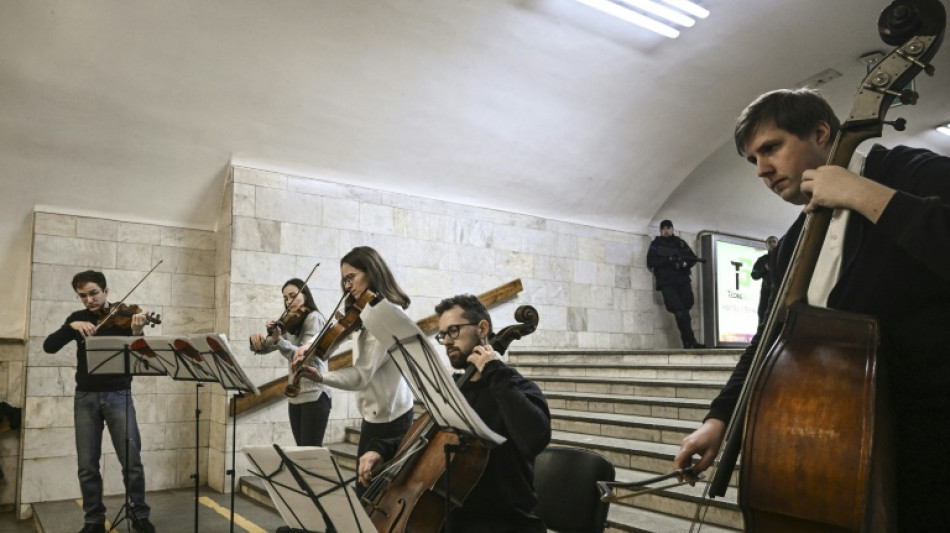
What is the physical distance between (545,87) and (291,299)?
12.0 ft

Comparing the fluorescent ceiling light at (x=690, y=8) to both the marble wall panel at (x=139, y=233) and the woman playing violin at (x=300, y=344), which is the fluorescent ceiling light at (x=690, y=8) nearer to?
the woman playing violin at (x=300, y=344)

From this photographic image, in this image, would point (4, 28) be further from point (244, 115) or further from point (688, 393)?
point (688, 393)

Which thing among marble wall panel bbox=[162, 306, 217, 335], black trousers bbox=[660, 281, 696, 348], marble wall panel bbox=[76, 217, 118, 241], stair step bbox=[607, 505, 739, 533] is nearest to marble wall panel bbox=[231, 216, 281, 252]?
marble wall panel bbox=[162, 306, 217, 335]

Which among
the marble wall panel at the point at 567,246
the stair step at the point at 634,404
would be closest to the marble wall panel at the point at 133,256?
the stair step at the point at 634,404

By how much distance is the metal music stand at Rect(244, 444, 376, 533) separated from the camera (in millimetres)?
2141

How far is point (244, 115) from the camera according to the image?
20.9ft

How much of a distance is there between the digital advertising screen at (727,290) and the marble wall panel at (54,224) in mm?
7956

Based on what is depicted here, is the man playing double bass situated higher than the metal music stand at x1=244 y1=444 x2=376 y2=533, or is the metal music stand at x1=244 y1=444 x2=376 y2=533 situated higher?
the man playing double bass

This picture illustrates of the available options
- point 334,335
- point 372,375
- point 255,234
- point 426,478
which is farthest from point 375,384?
point 255,234

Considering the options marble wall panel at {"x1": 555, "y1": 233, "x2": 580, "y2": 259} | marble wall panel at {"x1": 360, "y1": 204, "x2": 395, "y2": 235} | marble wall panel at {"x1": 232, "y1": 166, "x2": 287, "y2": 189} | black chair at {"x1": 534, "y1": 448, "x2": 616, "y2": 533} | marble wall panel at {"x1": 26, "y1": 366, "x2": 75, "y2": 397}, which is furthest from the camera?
marble wall panel at {"x1": 555, "y1": 233, "x2": 580, "y2": 259}

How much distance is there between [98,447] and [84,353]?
643 millimetres

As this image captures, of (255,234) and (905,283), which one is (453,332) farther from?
(255,234)

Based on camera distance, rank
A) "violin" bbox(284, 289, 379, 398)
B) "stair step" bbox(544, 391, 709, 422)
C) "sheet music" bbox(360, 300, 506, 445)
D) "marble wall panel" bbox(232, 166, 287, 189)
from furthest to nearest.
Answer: "marble wall panel" bbox(232, 166, 287, 189), "stair step" bbox(544, 391, 709, 422), "violin" bbox(284, 289, 379, 398), "sheet music" bbox(360, 300, 506, 445)

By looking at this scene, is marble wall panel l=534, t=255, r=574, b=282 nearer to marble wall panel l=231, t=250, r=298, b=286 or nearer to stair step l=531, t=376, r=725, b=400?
stair step l=531, t=376, r=725, b=400
